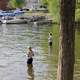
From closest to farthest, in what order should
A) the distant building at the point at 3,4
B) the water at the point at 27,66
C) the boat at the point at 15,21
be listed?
the water at the point at 27,66 < the boat at the point at 15,21 < the distant building at the point at 3,4

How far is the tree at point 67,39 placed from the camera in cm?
896

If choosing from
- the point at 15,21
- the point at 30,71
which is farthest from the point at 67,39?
the point at 15,21

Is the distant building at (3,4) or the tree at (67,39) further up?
the tree at (67,39)

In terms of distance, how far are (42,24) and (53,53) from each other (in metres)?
45.1

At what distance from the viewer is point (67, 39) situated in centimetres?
905

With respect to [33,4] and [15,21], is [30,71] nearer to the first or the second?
[15,21]

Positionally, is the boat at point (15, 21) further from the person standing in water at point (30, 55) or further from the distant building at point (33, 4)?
the person standing in water at point (30, 55)

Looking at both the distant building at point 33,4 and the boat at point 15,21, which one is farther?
the distant building at point 33,4

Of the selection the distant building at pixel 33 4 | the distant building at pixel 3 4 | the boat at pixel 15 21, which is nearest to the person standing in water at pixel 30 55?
the boat at pixel 15 21

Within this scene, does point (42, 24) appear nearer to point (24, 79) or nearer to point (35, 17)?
point (35, 17)

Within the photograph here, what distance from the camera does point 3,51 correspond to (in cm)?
3691

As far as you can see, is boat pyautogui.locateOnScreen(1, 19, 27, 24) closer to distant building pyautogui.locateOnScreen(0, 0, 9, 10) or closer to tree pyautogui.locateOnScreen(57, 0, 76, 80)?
distant building pyautogui.locateOnScreen(0, 0, 9, 10)

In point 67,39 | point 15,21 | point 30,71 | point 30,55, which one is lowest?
point 15,21

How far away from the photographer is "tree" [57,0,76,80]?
8.96 meters
